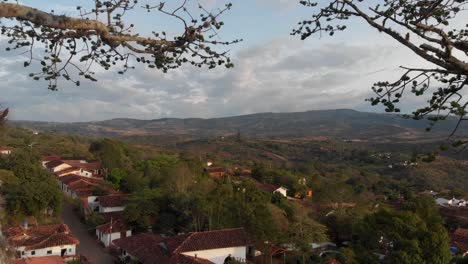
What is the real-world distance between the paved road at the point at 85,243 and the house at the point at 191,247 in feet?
3.49

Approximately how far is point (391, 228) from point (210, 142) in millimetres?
68907

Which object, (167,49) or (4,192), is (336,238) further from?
(167,49)

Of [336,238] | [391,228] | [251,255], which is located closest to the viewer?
[391,228]

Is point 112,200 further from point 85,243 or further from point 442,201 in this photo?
point 442,201

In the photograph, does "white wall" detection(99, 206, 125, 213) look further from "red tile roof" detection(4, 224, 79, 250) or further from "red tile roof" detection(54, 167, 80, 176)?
"red tile roof" detection(54, 167, 80, 176)

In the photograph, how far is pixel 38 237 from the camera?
22.0 metres

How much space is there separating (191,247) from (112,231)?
6.39 meters

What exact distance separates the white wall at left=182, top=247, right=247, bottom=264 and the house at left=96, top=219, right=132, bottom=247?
21.1ft

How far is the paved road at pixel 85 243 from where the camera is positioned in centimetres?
2238

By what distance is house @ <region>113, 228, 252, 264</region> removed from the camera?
1995 cm

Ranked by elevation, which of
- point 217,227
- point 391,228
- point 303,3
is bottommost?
point 217,227

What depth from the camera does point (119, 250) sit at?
23.3 metres

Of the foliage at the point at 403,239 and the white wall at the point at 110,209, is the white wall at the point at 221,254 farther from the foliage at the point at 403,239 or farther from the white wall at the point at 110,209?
the white wall at the point at 110,209

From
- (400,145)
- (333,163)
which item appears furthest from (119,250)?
(400,145)
